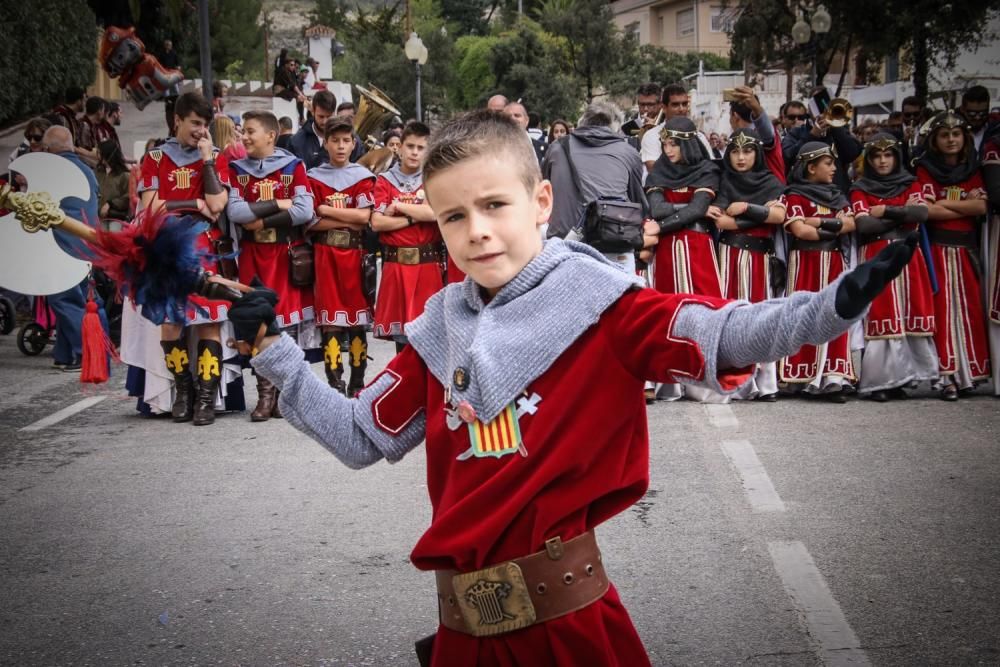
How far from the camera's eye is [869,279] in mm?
2029

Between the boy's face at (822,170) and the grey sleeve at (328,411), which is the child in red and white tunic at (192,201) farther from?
the grey sleeve at (328,411)

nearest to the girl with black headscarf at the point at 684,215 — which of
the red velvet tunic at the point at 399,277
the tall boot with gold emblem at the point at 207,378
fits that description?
the red velvet tunic at the point at 399,277

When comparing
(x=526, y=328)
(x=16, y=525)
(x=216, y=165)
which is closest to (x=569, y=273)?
(x=526, y=328)

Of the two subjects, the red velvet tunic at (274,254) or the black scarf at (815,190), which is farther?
the black scarf at (815,190)

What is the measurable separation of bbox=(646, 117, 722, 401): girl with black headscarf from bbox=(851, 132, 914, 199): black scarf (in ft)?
3.72

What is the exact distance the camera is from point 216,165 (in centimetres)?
883

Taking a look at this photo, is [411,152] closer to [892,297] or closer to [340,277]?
[340,277]

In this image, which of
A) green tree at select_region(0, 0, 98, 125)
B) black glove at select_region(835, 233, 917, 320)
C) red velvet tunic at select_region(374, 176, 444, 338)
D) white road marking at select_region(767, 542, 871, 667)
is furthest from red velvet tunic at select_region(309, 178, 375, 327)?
green tree at select_region(0, 0, 98, 125)

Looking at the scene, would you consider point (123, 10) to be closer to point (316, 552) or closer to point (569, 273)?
point (316, 552)

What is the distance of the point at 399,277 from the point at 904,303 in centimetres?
395

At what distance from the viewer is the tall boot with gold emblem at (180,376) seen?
8719 mm

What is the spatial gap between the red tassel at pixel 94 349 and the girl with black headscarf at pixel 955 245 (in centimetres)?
605

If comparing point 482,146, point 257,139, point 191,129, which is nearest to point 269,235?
point 257,139

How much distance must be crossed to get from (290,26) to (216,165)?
6728 inches
